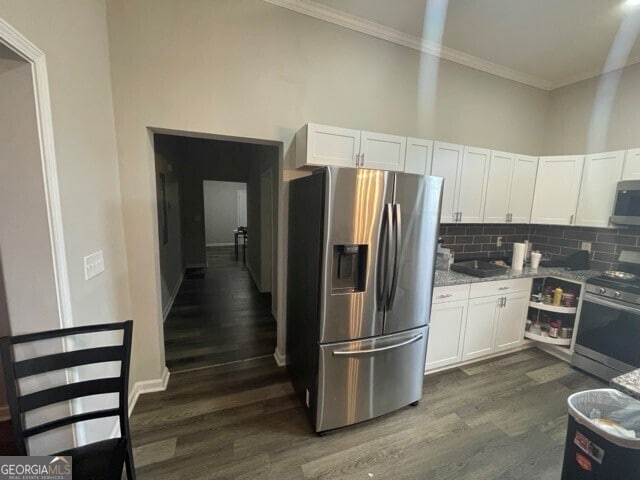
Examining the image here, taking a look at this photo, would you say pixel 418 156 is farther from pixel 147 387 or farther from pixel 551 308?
pixel 147 387

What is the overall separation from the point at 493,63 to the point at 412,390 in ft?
11.6

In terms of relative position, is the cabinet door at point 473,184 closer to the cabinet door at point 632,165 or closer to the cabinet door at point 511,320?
the cabinet door at point 511,320

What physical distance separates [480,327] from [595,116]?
280 cm

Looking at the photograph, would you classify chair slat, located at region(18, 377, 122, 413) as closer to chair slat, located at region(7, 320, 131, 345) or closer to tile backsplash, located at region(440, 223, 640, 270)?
chair slat, located at region(7, 320, 131, 345)

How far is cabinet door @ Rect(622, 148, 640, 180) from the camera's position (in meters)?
2.42

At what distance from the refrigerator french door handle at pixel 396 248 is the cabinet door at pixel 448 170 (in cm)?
107

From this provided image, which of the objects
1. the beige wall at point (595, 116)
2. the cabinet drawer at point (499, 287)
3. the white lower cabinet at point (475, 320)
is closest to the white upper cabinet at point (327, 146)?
the white lower cabinet at point (475, 320)

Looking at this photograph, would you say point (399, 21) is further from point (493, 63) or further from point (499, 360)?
point (499, 360)

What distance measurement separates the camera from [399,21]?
7.56 ft

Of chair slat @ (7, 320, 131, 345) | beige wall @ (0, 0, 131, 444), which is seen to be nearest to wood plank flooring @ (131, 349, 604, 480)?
beige wall @ (0, 0, 131, 444)

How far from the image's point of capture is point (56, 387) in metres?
1.09

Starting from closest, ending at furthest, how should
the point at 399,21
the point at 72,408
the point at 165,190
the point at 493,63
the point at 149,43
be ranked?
the point at 72,408, the point at 149,43, the point at 399,21, the point at 493,63, the point at 165,190

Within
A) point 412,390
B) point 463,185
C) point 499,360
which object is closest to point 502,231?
point 463,185

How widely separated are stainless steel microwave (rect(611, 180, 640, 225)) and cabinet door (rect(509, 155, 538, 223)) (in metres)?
0.70
